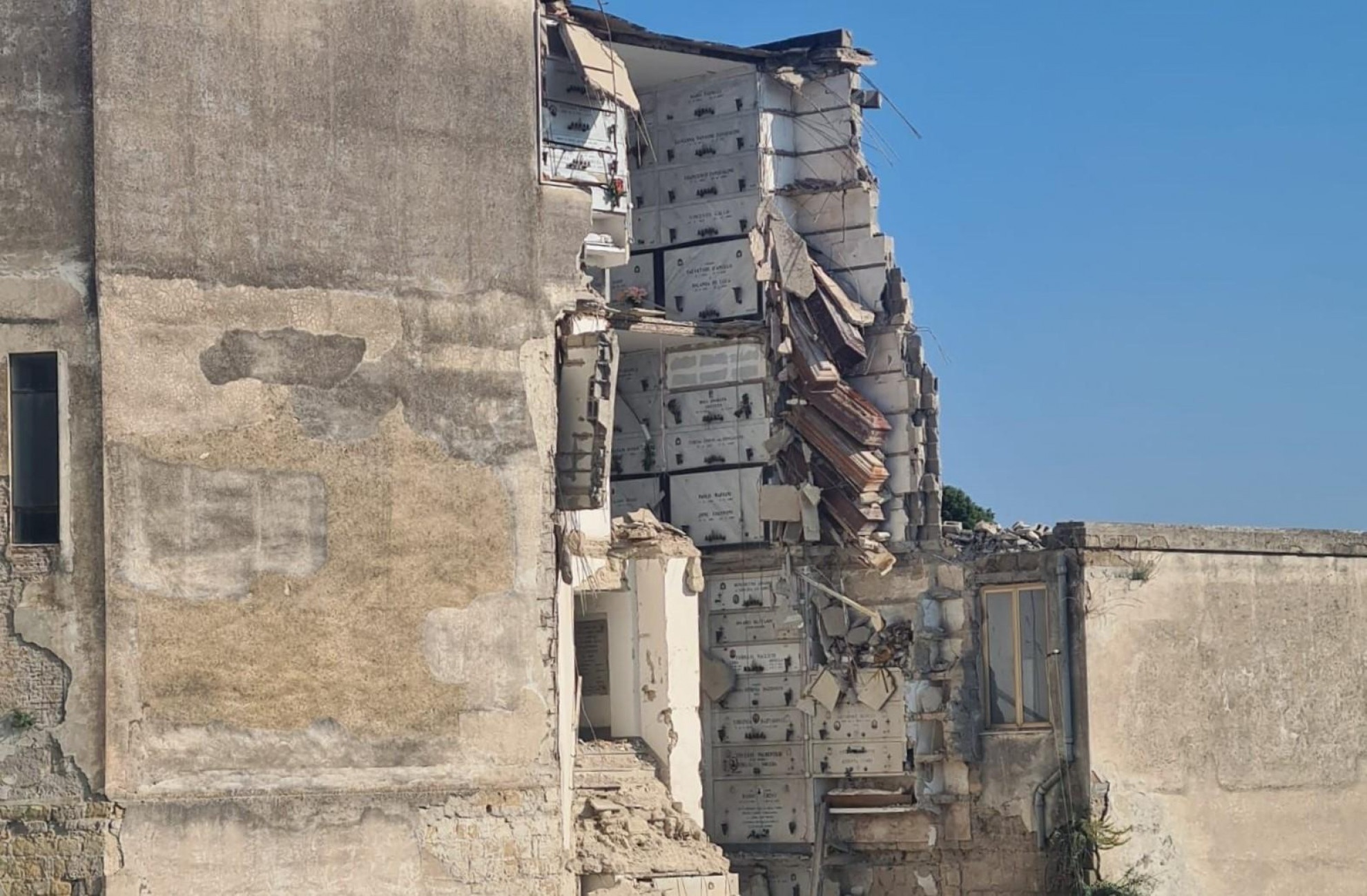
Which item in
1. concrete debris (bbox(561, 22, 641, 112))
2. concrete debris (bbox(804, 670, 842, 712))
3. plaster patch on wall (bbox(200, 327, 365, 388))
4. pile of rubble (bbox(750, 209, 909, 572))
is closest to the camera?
plaster patch on wall (bbox(200, 327, 365, 388))

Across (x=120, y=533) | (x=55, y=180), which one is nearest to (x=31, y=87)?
(x=55, y=180)

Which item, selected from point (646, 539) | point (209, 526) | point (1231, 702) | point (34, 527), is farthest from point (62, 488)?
point (1231, 702)

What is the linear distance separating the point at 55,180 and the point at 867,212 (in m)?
12.6

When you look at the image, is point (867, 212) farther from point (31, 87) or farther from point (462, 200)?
point (31, 87)

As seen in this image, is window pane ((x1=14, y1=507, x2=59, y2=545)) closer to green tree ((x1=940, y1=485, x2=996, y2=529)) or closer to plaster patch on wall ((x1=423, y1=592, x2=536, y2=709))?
plaster patch on wall ((x1=423, y1=592, x2=536, y2=709))

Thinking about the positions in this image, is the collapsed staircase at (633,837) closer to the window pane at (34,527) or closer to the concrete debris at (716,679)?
the concrete debris at (716,679)

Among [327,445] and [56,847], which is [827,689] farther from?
[56,847]

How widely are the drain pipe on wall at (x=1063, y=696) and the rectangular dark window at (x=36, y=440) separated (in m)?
10.5

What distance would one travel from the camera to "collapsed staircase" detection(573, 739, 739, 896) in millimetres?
22234

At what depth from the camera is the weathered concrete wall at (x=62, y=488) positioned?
18.1 meters

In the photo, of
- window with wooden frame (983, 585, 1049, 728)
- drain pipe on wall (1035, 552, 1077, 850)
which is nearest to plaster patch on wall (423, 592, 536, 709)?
drain pipe on wall (1035, 552, 1077, 850)

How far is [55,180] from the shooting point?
18.5 metres

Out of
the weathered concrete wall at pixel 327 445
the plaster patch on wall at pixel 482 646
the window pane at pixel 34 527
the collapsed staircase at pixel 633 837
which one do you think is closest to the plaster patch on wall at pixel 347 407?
the weathered concrete wall at pixel 327 445

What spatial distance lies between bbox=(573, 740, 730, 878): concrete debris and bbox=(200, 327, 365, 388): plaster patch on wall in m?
5.19
